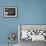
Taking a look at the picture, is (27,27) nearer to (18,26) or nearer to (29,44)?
(18,26)

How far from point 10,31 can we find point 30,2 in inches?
39.2

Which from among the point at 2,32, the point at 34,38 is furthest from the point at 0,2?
the point at 34,38

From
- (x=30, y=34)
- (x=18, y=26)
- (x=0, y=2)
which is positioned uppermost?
(x=0, y=2)

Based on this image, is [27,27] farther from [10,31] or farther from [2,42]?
[2,42]

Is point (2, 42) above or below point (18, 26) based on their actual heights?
below

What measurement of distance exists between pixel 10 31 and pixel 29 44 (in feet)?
2.12

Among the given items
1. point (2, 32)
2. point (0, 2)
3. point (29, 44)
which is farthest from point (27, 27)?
point (0, 2)

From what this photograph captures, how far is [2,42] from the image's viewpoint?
3557 mm

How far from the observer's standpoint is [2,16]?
3566mm

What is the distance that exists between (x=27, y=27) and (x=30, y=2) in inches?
28.2

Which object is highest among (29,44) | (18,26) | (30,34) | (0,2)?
(0,2)

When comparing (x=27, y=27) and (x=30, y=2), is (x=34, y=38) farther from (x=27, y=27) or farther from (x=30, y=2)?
(x=30, y=2)

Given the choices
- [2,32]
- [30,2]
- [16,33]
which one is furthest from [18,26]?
[30,2]

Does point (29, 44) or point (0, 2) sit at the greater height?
point (0, 2)
